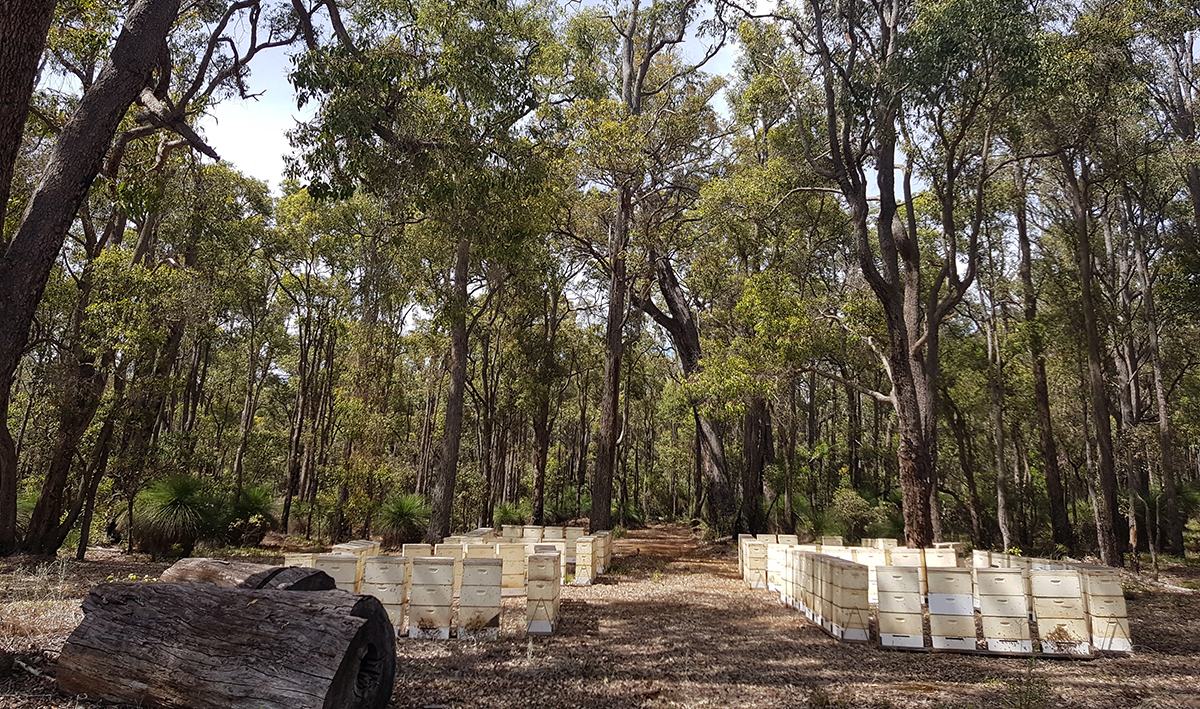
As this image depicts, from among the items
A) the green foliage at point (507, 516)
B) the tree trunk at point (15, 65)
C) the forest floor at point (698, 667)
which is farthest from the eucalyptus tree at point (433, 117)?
the green foliage at point (507, 516)

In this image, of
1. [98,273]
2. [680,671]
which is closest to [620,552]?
[680,671]

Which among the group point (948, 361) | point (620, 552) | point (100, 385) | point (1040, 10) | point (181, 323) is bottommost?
point (620, 552)

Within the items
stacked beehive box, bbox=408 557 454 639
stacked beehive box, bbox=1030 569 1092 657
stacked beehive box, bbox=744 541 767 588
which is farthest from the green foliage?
stacked beehive box, bbox=1030 569 1092 657

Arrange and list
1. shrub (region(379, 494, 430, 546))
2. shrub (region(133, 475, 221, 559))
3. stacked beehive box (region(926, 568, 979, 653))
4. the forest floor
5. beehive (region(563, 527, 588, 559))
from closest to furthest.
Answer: the forest floor, stacked beehive box (region(926, 568, 979, 653)), beehive (region(563, 527, 588, 559)), shrub (region(133, 475, 221, 559)), shrub (region(379, 494, 430, 546))

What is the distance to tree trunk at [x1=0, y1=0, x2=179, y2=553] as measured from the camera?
173 inches

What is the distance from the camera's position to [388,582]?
6785 mm

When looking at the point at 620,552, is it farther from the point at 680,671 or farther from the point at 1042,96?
the point at 1042,96

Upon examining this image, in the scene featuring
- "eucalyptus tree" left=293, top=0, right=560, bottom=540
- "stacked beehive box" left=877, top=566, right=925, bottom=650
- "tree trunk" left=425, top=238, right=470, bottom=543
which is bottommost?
"stacked beehive box" left=877, top=566, right=925, bottom=650

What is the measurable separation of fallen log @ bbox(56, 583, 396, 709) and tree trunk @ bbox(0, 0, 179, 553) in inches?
77.3

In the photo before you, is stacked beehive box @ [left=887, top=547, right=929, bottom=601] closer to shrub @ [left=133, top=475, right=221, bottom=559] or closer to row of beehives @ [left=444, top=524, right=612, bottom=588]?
row of beehives @ [left=444, top=524, right=612, bottom=588]

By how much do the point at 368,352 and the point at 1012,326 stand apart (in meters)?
19.6

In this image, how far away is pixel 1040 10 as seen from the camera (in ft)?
40.4

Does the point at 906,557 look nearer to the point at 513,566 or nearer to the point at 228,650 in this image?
the point at 513,566

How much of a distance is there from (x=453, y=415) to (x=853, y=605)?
9.17m
